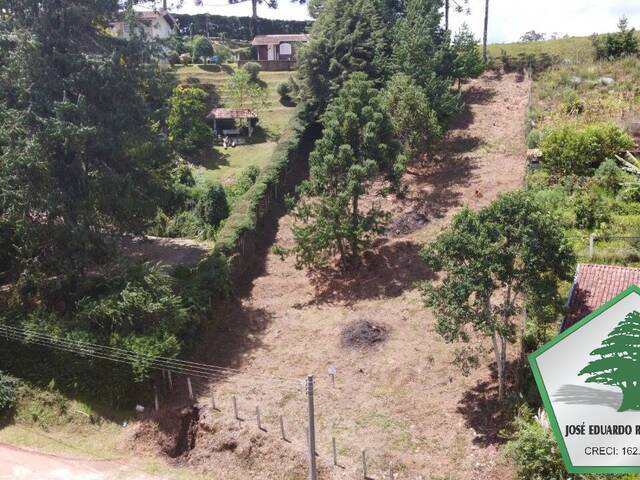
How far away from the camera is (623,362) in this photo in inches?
483

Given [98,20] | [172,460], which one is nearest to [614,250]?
[172,460]

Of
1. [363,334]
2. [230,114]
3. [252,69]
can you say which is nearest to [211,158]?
[230,114]

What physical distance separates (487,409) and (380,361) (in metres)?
4.84

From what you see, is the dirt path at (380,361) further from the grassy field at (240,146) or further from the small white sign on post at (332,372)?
the grassy field at (240,146)

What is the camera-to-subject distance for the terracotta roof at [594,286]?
20.3 m

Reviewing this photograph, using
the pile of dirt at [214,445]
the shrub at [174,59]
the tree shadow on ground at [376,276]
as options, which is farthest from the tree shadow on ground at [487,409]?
the shrub at [174,59]

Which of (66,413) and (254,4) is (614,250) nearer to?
(66,413)

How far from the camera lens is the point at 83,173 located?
26141 mm

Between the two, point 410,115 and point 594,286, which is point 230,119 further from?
point 594,286

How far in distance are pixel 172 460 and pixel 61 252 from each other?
10.5 metres

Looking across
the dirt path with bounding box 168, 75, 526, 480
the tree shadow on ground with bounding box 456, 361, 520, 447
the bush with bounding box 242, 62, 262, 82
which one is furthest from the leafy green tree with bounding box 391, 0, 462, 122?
the tree shadow on ground with bounding box 456, 361, 520, 447

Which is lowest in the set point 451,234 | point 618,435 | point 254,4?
point 618,435

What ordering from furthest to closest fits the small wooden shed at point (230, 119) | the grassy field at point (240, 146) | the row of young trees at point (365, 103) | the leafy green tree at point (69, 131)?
the small wooden shed at point (230, 119) < the grassy field at point (240, 146) < the row of young trees at point (365, 103) < the leafy green tree at point (69, 131)

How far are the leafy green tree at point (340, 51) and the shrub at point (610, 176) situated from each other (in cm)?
1698
